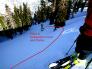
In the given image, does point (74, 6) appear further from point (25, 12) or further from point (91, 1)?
point (91, 1)

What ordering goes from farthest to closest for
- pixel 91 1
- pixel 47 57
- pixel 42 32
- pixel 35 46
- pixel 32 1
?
pixel 32 1, pixel 42 32, pixel 35 46, pixel 47 57, pixel 91 1

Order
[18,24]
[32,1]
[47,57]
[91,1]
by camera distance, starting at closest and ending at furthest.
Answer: [91,1] → [47,57] → [18,24] → [32,1]

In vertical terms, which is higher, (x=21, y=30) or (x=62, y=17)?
(x=62, y=17)

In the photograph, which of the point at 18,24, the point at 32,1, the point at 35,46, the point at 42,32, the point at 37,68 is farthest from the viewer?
the point at 32,1

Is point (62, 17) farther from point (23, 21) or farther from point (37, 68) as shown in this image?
point (37, 68)

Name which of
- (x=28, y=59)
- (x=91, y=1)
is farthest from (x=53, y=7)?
(x=91, y=1)

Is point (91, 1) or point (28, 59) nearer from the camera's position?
point (91, 1)

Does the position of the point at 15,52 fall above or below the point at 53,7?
below

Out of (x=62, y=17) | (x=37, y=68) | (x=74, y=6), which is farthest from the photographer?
(x=74, y=6)

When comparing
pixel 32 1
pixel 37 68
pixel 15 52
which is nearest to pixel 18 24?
pixel 15 52
